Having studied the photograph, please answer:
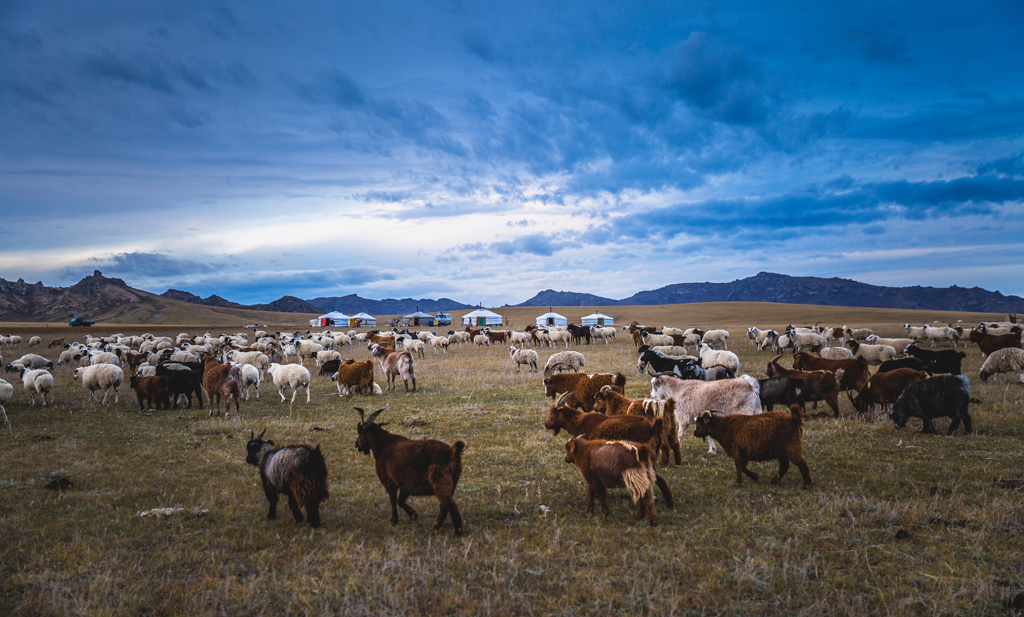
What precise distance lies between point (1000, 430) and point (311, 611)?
13.8m

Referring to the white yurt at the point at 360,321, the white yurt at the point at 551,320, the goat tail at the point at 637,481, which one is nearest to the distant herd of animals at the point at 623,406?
the goat tail at the point at 637,481

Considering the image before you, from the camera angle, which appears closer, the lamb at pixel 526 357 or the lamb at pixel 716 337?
the lamb at pixel 526 357

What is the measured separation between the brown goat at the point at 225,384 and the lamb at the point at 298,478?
823 cm

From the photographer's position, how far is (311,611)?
4.50 m

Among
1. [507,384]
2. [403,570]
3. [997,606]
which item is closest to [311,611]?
[403,570]

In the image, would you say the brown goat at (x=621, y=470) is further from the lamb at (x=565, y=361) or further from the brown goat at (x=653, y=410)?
the lamb at (x=565, y=361)

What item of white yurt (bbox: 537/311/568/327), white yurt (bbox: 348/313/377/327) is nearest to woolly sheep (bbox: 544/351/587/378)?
white yurt (bbox: 537/311/568/327)

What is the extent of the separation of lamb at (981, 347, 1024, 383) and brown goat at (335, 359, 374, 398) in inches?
849

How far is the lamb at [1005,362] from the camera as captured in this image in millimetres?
16109

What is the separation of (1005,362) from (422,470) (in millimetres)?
20539

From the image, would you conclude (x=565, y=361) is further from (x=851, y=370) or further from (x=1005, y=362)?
(x=1005, y=362)

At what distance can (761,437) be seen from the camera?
7.53 metres

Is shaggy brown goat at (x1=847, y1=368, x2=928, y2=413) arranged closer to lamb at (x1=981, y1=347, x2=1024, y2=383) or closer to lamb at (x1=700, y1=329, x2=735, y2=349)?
lamb at (x1=981, y1=347, x2=1024, y2=383)

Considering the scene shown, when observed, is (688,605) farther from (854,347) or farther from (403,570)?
(854,347)
